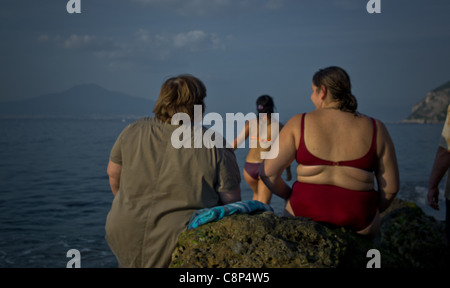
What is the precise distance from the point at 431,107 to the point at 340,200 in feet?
633

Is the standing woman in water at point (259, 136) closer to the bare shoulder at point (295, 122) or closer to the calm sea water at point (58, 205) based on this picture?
the calm sea water at point (58, 205)

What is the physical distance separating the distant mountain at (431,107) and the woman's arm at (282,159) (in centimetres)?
17480

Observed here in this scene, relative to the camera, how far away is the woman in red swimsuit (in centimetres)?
301

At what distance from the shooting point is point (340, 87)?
10.2 ft

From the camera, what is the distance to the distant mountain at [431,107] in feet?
536

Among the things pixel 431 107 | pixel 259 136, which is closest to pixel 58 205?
pixel 259 136

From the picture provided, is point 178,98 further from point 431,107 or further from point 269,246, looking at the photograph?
point 431,107

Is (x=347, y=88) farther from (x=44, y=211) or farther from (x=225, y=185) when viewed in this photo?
(x=44, y=211)

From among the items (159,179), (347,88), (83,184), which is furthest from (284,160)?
(83,184)

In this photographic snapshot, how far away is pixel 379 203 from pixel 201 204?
4.69ft

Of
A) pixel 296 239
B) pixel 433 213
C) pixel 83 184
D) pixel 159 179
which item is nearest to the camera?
pixel 296 239

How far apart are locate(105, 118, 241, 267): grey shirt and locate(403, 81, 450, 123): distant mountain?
6908 inches

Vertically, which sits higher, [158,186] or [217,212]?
[158,186]
